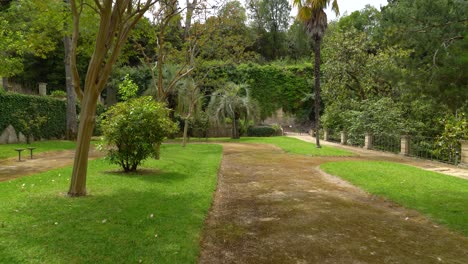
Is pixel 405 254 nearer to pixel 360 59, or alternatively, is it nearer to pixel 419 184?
pixel 419 184

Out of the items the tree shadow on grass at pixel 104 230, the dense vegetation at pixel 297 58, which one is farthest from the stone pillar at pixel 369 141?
the tree shadow on grass at pixel 104 230

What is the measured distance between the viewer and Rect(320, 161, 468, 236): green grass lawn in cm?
741

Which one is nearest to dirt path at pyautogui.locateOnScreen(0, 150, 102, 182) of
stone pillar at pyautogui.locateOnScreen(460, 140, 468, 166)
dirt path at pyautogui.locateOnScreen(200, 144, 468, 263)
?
dirt path at pyautogui.locateOnScreen(200, 144, 468, 263)

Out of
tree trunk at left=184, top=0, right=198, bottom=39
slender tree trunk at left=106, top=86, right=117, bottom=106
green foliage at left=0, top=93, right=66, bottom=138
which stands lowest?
green foliage at left=0, top=93, right=66, bottom=138

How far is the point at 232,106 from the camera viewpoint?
36188 mm

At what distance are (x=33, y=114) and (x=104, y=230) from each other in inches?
879

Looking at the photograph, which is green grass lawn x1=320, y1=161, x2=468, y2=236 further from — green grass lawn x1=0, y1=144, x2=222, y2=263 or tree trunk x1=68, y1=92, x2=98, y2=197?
tree trunk x1=68, y1=92, x2=98, y2=197

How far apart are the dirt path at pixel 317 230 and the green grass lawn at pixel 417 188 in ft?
1.25

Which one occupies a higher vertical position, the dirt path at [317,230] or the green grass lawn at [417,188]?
the green grass lawn at [417,188]

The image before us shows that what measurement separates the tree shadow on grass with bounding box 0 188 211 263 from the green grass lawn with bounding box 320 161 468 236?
4.47 meters

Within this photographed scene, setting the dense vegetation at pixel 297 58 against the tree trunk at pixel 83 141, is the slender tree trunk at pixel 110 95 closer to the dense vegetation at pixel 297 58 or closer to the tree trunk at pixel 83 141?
the dense vegetation at pixel 297 58

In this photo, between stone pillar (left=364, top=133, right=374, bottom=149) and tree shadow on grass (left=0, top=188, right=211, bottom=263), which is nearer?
tree shadow on grass (left=0, top=188, right=211, bottom=263)

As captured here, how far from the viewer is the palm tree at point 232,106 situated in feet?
117

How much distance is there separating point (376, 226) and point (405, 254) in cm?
144
